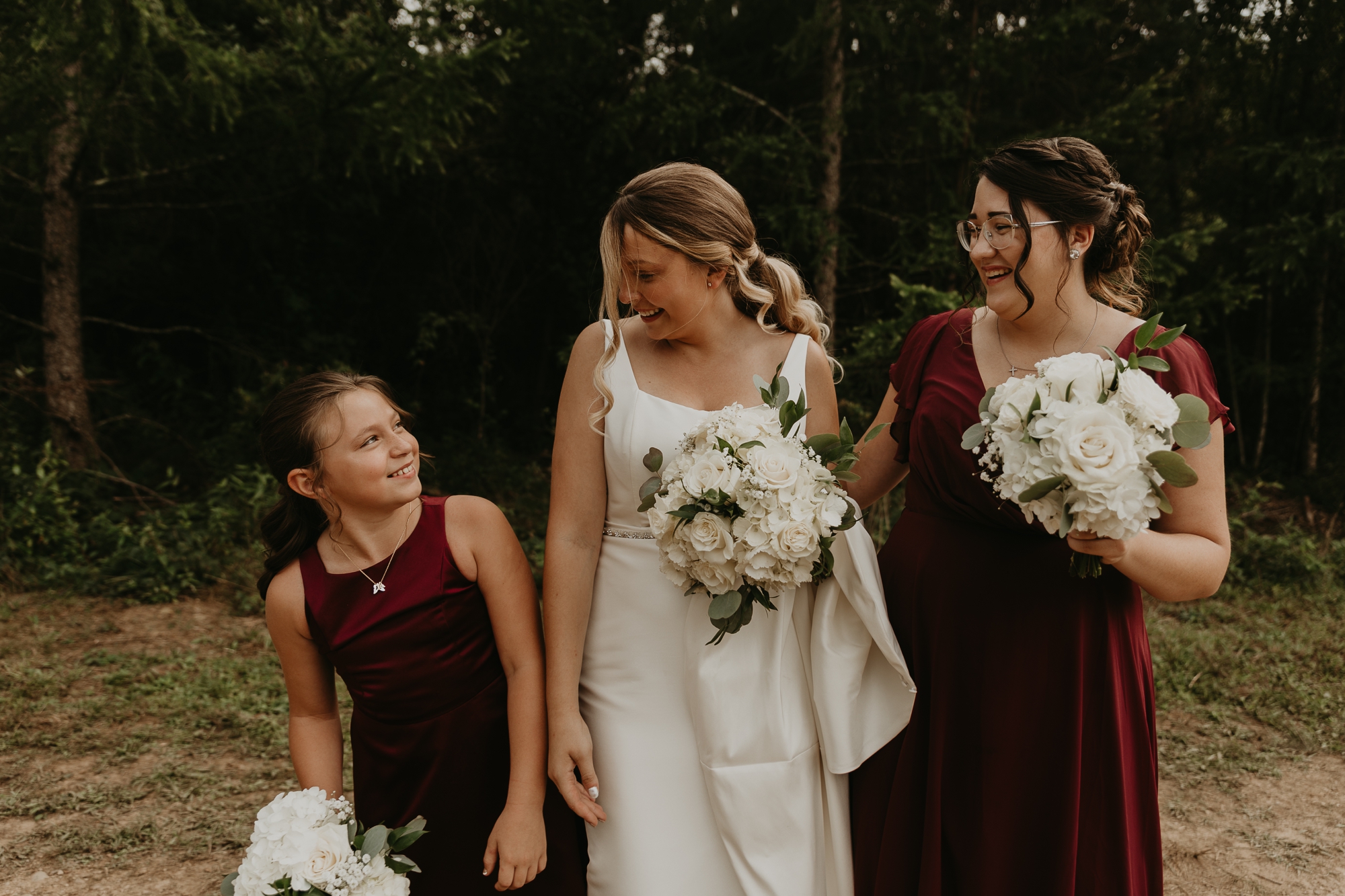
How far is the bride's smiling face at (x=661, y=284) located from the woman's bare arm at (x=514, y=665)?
67 centimetres

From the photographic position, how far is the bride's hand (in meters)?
2.19

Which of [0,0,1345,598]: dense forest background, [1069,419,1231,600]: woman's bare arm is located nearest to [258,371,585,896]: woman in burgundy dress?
[1069,419,1231,600]: woman's bare arm

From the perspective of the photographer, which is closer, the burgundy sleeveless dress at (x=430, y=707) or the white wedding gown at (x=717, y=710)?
the white wedding gown at (x=717, y=710)

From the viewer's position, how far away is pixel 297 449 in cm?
230

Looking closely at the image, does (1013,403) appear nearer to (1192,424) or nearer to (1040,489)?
(1040,489)

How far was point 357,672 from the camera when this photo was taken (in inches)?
90.4

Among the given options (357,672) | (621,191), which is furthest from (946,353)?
(357,672)

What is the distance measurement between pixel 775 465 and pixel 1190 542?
2.89ft

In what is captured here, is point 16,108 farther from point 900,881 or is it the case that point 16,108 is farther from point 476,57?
point 900,881

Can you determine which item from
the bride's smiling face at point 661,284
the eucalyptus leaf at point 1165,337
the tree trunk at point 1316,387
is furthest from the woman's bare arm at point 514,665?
the tree trunk at point 1316,387

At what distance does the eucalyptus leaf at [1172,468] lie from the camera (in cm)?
160

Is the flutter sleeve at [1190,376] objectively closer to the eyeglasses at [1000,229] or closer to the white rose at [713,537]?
the eyeglasses at [1000,229]

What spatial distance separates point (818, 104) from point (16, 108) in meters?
6.09

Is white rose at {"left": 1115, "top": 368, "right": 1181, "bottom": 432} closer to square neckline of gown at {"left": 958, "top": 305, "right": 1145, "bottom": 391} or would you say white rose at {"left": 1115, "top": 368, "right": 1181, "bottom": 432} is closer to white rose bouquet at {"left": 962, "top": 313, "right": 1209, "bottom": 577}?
white rose bouquet at {"left": 962, "top": 313, "right": 1209, "bottom": 577}
